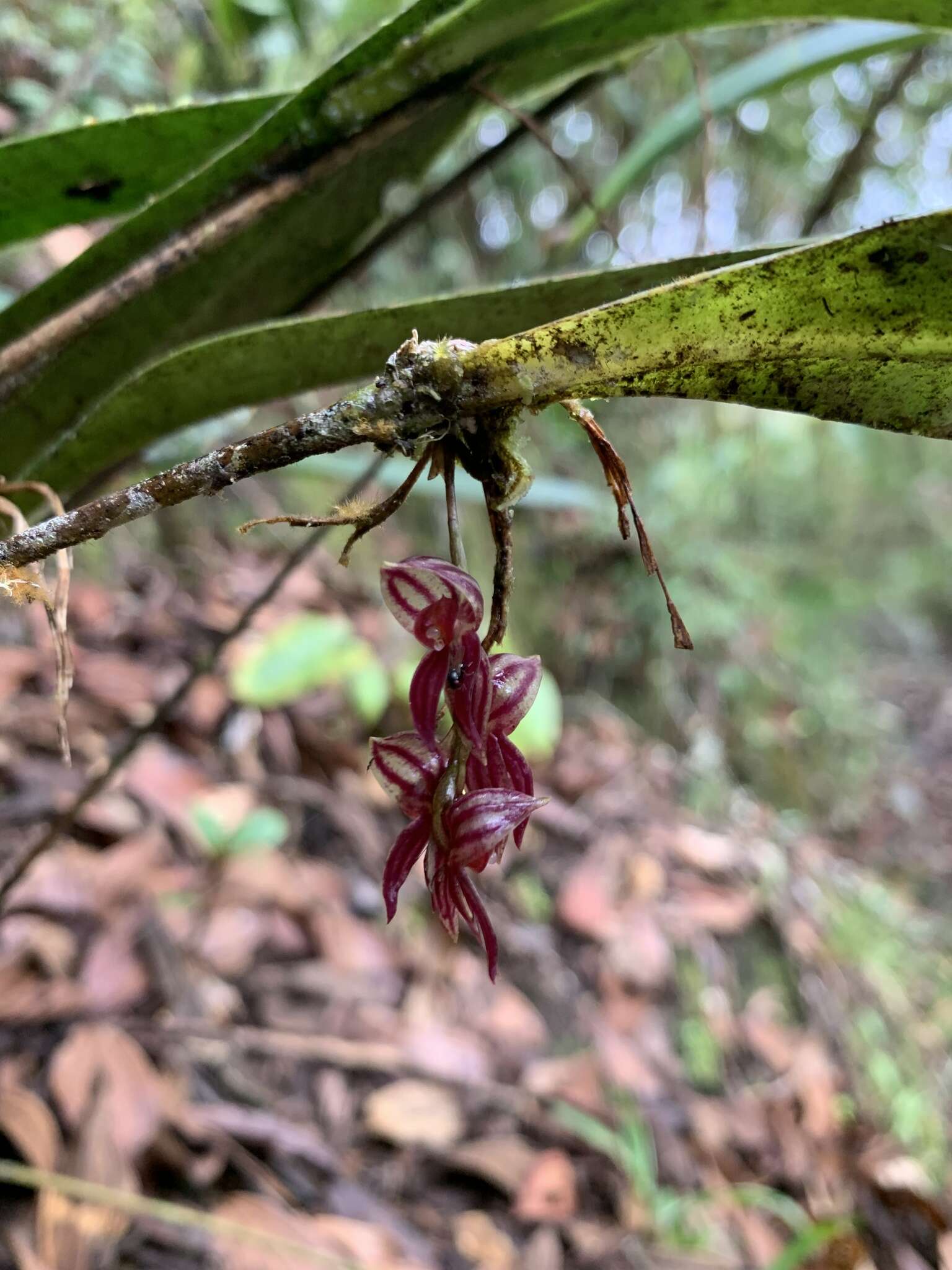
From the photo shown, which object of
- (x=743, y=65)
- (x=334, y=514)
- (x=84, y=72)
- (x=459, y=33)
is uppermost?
(x=743, y=65)

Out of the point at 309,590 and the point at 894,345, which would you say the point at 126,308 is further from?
the point at 309,590

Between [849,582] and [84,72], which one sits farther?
[849,582]

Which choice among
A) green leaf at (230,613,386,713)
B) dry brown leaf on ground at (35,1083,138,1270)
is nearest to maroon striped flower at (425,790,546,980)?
dry brown leaf on ground at (35,1083,138,1270)

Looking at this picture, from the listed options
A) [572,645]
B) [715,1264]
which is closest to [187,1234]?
[715,1264]

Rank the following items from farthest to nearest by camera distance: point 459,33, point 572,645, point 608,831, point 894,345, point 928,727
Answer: point 928,727
point 572,645
point 608,831
point 459,33
point 894,345

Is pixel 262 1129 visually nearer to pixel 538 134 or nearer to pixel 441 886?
pixel 441 886

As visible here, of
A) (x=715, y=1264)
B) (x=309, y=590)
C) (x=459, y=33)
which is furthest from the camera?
(x=309, y=590)
